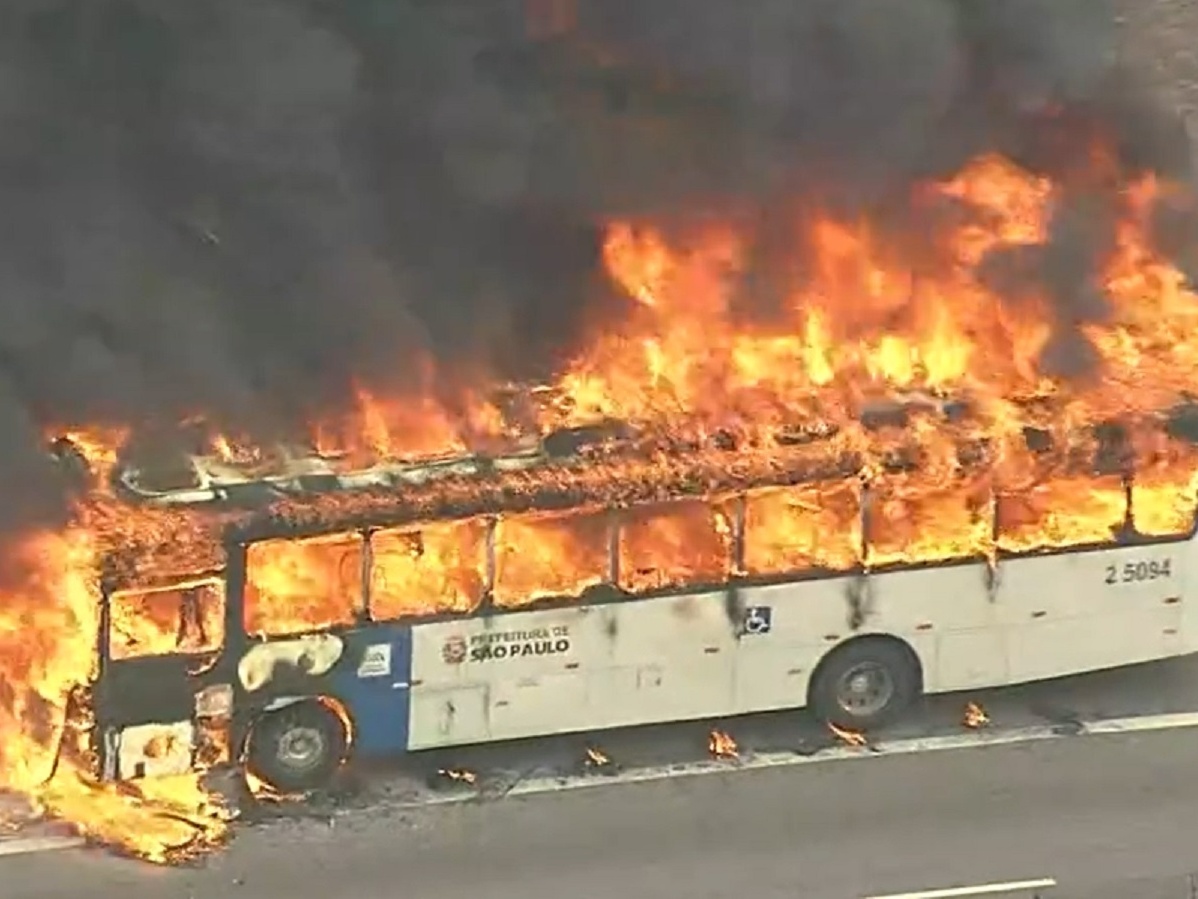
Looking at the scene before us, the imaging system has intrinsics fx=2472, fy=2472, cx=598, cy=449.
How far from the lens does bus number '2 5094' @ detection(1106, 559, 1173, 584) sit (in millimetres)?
14055

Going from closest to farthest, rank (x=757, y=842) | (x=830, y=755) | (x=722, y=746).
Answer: (x=757, y=842) → (x=830, y=755) → (x=722, y=746)

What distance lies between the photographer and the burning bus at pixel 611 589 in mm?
12477

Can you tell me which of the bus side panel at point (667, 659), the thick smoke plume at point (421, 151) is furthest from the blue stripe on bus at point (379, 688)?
the thick smoke plume at point (421, 151)

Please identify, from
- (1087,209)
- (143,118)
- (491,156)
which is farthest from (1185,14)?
(143,118)

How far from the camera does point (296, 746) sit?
13.0m

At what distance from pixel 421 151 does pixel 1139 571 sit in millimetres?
6110

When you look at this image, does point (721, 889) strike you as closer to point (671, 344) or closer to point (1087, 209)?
point (671, 344)

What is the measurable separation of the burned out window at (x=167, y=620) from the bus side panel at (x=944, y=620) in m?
3.63

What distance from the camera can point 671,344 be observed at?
1538cm

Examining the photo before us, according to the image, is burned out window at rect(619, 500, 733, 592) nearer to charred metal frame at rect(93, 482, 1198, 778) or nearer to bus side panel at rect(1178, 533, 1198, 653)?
charred metal frame at rect(93, 482, 1198, 778)

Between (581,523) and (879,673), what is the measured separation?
6.75 feet

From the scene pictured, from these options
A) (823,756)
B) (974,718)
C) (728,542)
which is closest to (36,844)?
(728,542)

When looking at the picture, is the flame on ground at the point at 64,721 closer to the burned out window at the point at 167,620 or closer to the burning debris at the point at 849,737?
the burned out window at the point at 167,620

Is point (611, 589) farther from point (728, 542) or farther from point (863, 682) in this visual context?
point (863, 682)
